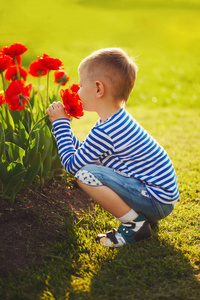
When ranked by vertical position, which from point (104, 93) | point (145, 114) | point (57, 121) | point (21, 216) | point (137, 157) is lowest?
point (145, 114)

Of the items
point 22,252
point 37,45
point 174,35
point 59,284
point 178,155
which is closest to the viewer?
point 59,284

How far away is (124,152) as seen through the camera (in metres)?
2.27

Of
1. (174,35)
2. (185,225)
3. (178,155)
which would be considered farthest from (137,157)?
(174,35)

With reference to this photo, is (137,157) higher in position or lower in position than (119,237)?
higher

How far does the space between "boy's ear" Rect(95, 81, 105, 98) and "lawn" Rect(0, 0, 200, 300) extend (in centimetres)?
43

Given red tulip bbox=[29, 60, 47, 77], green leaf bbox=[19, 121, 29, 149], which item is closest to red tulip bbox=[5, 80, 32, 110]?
green leaf bbox=[19, 121, 29, 149]

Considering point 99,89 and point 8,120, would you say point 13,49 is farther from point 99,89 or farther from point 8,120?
point 99,89

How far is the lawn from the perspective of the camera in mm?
1913

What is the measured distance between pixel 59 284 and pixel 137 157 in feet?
2.81

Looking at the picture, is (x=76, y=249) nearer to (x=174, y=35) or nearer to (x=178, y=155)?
(x=178, y=155)

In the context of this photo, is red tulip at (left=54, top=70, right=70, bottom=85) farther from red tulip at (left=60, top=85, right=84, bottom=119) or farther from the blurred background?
the blurred background

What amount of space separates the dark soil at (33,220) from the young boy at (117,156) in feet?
1.10

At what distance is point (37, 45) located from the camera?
11422mm

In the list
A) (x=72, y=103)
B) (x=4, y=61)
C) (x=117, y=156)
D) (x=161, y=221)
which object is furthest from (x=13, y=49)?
(x=161, y=221)
